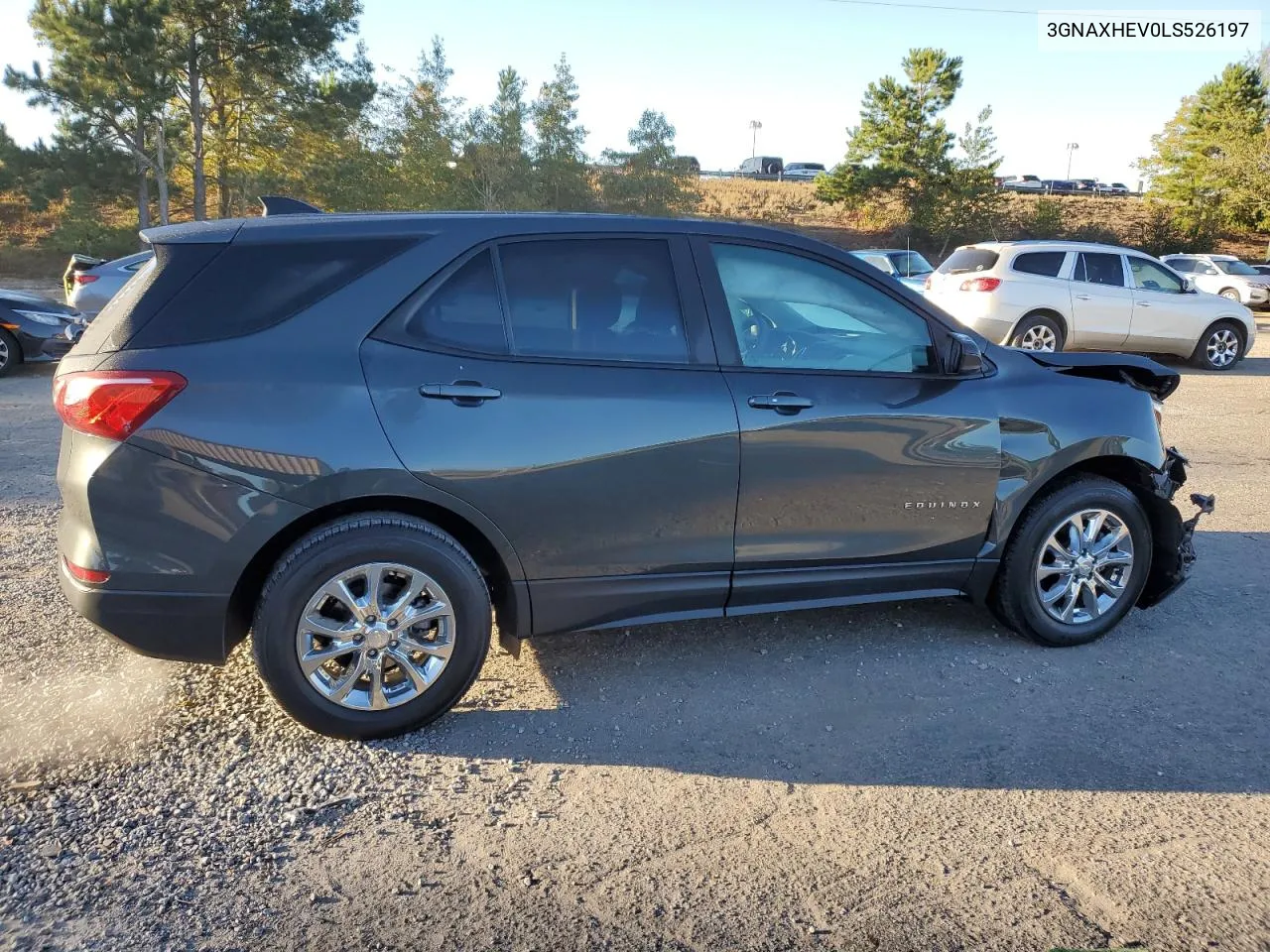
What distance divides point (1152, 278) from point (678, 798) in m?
14.0

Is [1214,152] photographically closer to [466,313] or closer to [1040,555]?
[1040,555]

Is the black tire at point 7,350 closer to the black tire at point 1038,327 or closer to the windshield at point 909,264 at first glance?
the black tire at point 1038,327

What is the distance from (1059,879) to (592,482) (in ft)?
6.29

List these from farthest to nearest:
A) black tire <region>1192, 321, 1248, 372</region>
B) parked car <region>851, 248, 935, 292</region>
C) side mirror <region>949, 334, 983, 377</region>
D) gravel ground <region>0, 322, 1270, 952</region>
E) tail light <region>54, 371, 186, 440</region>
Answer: parked car <region>851, 248, 935, 292</region> → black tire <region>1192, 321, 1248, 372</region> → side mirror <region>949, 334, 983, 377</region> → tail light <region>54, 371, 186, 440</region> → gravel ground <region>0, 322, 1270, 952</region>

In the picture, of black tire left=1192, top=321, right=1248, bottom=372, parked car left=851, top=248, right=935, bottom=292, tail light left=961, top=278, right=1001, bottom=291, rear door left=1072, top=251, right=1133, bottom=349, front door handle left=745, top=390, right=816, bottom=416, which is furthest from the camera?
parked car left=851, top=248, right=935, bottom=292

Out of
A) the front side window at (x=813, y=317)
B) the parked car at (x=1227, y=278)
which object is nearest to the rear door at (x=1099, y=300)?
the front side window at (x=813, y=317)

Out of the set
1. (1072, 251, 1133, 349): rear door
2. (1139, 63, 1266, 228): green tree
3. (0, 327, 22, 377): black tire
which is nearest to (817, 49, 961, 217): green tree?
Result: (1139, 63, 1266, 228): green tree

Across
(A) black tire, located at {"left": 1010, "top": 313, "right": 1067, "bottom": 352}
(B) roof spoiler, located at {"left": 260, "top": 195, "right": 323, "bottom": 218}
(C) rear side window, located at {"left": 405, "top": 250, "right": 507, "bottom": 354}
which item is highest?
(B) roof spoiler, located at {"left": 260, "top": 195, "right": 323, "bottom": 218}

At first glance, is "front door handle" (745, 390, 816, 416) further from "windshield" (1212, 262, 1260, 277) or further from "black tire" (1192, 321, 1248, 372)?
"windshield" (1212, 262, 1260, 277)

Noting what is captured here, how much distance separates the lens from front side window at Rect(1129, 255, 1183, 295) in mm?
14164

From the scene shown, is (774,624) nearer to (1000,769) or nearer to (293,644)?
(1000,769)

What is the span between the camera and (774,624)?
14.9 feet

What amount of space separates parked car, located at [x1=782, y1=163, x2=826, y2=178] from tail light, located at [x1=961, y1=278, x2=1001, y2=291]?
60.4m

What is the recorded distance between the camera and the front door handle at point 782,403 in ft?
12.1
